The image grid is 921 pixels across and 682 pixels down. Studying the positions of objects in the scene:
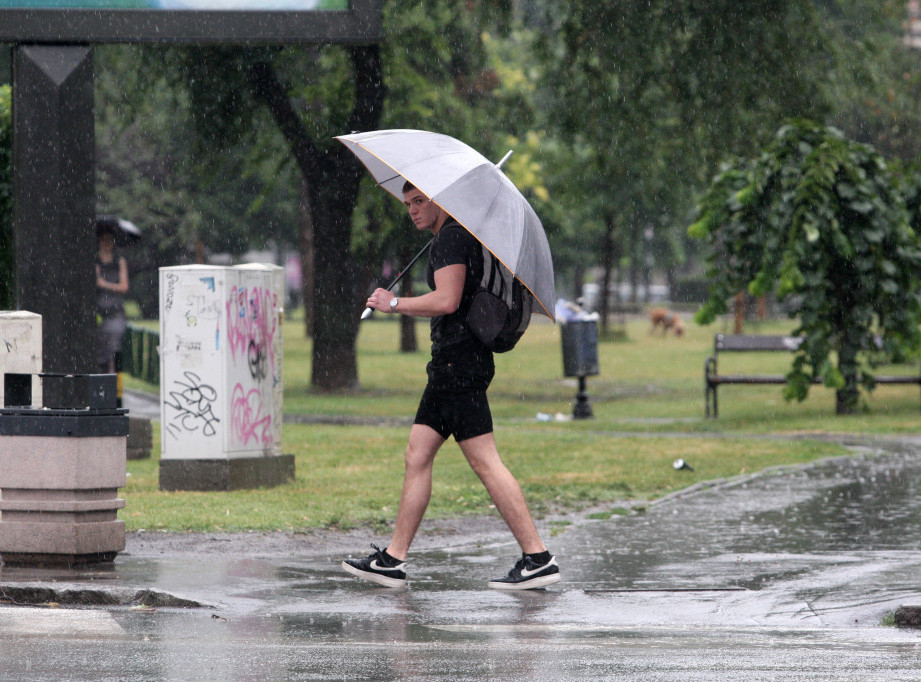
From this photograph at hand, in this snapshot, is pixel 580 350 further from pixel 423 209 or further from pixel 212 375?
pixel 423 209

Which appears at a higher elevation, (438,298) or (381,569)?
(438,298)

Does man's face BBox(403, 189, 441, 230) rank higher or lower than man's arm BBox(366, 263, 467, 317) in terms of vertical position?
higher

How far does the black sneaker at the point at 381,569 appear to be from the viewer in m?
6.91

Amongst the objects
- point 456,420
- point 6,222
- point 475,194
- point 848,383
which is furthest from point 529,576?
point 848,383

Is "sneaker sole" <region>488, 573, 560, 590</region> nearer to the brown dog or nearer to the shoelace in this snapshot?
the shoelace

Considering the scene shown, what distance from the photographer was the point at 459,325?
689 centimetres

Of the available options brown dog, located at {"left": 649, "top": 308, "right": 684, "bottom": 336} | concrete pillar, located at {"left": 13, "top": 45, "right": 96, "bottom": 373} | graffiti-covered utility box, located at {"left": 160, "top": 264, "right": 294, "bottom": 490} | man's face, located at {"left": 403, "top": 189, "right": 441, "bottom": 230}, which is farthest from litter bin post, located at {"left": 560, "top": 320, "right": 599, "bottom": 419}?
brown dog, located at {"left": 649, "top": 308, "right": 684, "bottom": 336}

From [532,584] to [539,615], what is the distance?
64 centimetres

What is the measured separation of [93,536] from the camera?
23.5 feet

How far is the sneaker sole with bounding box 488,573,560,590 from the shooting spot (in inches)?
271

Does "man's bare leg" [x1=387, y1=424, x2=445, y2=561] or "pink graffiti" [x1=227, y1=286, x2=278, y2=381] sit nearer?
"man's bare leg" [x1=387, y1=424, x2=445, y2=561]

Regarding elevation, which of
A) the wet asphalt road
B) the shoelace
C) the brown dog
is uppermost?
the brown dog

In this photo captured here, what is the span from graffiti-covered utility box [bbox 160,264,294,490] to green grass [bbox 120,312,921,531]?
0.83 ft

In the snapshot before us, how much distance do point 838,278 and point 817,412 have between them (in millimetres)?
1880
